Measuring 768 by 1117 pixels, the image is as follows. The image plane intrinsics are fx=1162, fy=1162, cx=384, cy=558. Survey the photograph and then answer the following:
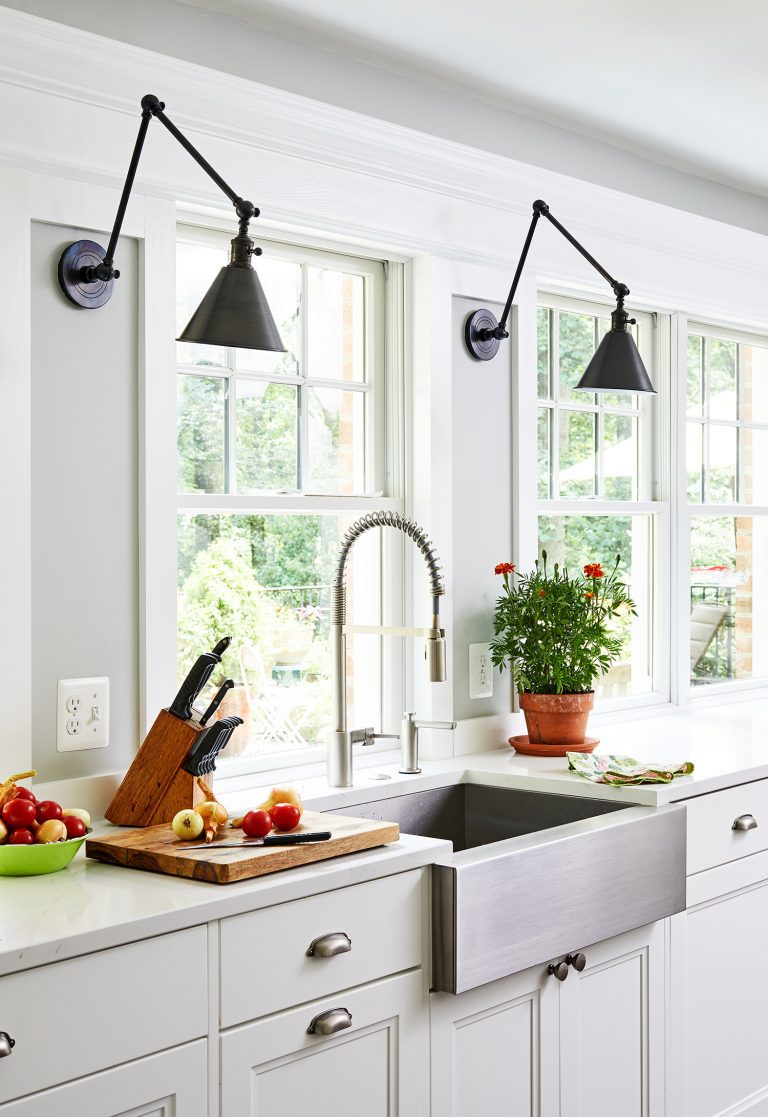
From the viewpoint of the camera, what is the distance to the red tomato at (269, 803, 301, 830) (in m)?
1.92

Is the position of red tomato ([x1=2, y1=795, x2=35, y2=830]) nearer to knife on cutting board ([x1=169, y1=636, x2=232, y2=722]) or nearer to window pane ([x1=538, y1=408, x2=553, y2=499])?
knife on cutting board ([x1=169, y1=636, x2=232, y2=722])

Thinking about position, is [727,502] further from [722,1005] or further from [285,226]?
[285,226]

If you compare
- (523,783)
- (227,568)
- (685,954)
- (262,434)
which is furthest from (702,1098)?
(262,434)

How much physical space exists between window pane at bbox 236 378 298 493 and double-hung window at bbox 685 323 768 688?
1.58m

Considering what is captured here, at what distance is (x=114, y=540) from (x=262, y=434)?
20.7 inches

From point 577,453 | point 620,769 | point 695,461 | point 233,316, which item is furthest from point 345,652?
point 695,461

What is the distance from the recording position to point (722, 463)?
3951 millimetres

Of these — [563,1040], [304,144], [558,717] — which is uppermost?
[304,144]

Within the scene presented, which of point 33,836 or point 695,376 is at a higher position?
point 695,376

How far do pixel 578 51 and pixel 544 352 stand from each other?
867mm

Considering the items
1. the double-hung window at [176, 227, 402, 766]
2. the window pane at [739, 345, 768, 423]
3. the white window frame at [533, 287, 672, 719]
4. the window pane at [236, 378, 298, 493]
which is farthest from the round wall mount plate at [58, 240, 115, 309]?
the window pane at [739, 345, 768, 423]

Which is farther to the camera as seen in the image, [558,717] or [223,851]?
[558,717]

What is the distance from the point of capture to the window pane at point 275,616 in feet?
8.11

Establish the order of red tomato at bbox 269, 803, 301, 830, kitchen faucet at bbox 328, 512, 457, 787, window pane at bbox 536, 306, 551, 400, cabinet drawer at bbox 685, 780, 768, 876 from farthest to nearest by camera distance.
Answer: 1. window pane at bbox 536, 306, 551, 400
2. cabinet drawer at bbox 685, 780, 768, 876
3. kitchen faucet at bbox 328, 512, 457, 787
4. red tomato at bbox 269, 803, 301, 830
